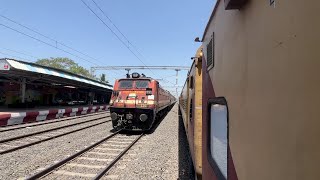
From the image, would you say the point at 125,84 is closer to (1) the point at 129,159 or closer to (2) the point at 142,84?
(2) the point at 142,84

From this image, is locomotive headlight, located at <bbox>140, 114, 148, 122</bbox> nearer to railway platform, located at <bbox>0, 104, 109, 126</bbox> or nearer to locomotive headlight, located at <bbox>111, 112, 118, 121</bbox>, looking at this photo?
locomotive headlight, located at <bbox>111, 112, 118, 121</bbox>

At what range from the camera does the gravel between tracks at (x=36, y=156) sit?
6.89m

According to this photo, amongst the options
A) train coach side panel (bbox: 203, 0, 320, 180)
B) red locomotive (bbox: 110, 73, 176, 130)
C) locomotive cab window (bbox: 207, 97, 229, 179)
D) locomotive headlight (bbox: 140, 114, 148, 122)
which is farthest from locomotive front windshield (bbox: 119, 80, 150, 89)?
train coach side panel (bbox: 203, 0, 320, 180)

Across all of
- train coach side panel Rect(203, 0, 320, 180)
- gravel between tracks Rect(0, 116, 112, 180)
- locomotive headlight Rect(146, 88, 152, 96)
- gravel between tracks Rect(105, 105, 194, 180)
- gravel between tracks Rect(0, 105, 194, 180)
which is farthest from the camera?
locomotive headlight Rect(146, 88, 152, 96)

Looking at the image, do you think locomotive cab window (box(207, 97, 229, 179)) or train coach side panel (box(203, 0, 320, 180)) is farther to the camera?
locomotive cab window (box(207, 97, 229, 179))

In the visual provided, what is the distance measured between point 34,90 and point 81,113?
11817 millimetres

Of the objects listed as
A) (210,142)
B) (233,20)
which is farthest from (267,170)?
(210,142)

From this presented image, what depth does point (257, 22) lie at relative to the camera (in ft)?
4.97

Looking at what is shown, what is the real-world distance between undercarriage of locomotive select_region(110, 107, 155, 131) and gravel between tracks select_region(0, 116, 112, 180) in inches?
109

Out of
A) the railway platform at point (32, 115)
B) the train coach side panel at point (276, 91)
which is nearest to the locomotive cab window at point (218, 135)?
the train coach side panel at point (276, 91)

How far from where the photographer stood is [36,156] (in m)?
8.45

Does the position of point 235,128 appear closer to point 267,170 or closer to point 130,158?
point 267,170

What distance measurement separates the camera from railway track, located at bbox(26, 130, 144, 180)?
677 centimetres

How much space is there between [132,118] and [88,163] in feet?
21.3
